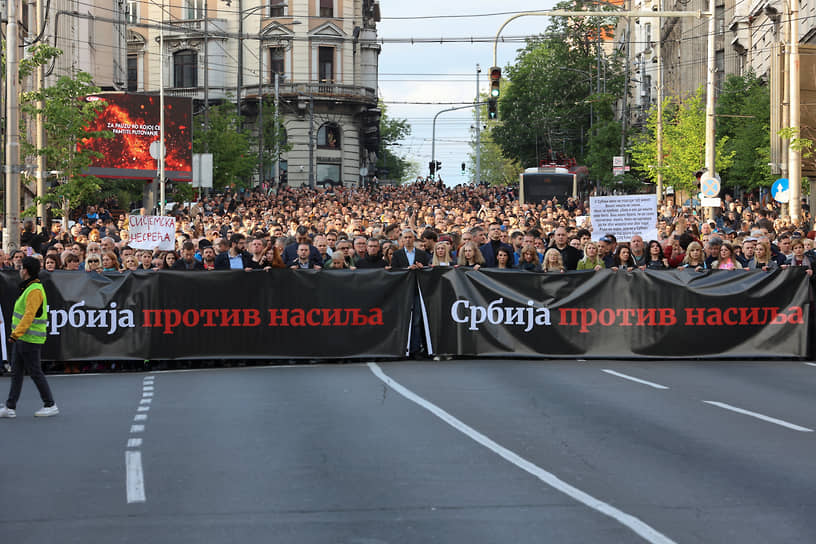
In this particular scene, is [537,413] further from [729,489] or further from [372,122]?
[372,122]

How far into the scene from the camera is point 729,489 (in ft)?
29.3

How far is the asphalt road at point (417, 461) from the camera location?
7836 mm

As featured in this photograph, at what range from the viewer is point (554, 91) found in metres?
96.0

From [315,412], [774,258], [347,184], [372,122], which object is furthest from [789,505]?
[372,122]

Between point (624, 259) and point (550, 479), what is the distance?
10839 mm

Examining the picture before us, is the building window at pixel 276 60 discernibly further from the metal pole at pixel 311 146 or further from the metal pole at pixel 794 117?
the metal pole at pixel 794 117

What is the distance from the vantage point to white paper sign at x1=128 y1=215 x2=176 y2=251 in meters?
24.6

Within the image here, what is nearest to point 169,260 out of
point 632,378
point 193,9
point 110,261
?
point 110,261

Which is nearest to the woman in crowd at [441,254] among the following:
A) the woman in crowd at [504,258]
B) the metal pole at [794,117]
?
the woman in crowd at [504,258]

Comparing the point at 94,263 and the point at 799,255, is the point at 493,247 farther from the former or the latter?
the point at 94,263

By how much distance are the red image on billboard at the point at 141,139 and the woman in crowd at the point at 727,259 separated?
34847 mm

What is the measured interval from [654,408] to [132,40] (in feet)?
301

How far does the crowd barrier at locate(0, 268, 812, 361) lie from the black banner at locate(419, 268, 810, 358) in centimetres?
1

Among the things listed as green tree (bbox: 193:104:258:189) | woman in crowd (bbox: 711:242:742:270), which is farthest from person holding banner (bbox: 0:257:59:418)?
green tree (bbox: 193:104:258:189)
